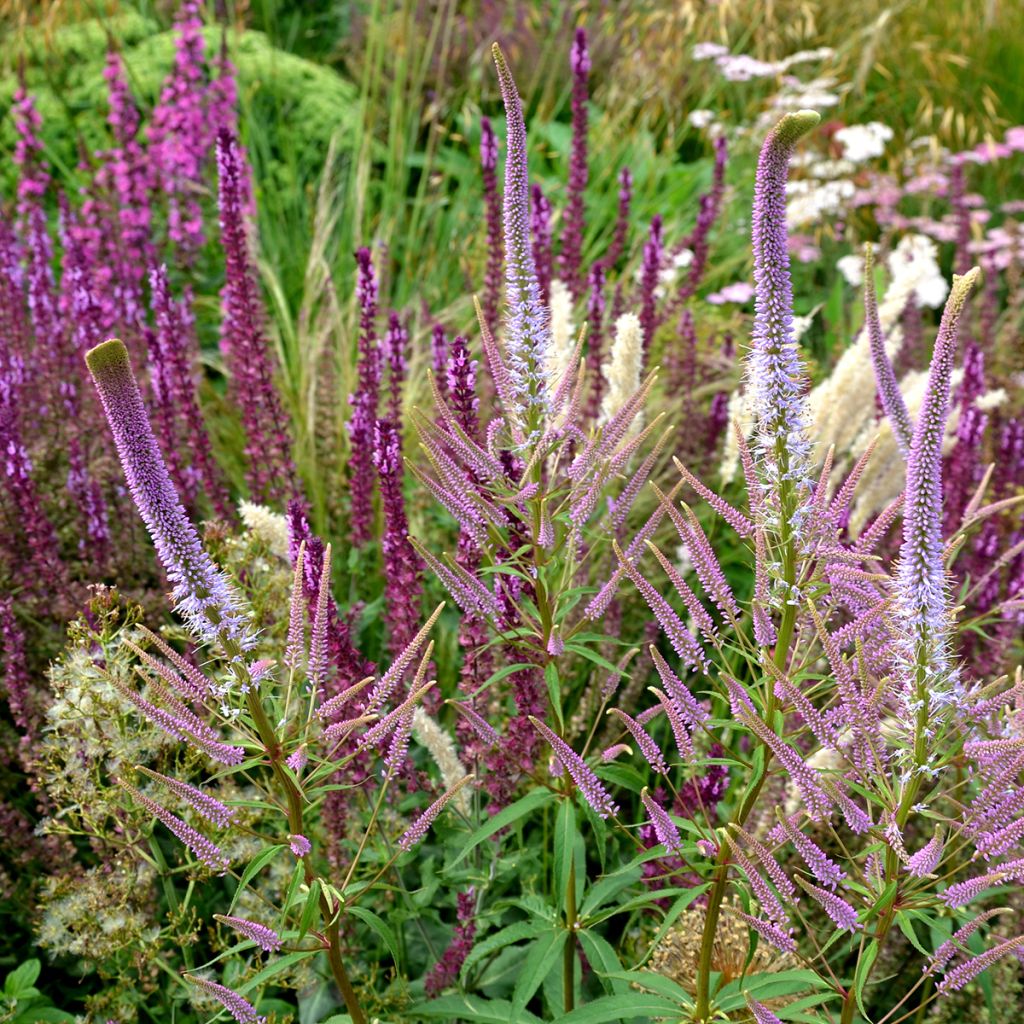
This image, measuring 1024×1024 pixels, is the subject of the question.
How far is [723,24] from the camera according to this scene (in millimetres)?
10141

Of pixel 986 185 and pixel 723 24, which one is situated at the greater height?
pixel 723 24

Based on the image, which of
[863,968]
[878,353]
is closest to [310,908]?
[863,968]

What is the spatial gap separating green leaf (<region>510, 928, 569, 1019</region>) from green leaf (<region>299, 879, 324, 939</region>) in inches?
19.9

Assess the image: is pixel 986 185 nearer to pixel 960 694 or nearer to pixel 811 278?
pixel 811 278

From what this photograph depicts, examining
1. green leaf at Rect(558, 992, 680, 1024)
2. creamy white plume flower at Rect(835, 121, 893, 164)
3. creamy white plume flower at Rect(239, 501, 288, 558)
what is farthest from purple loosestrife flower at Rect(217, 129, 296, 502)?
creamy white plume flower at Rect(835, 121, 893, 164)

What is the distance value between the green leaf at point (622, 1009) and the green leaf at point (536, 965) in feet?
0.38

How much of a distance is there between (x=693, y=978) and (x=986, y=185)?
330 inches

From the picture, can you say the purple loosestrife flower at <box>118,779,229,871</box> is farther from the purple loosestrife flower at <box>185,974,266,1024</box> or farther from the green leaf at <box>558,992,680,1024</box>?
the green leaf at <box>558,992,680,1024</box>

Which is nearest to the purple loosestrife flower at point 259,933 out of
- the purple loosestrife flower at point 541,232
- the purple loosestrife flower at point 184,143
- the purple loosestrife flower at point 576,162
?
the purple loosestrife flower at point 541,232

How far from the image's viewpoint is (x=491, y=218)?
4191 mm

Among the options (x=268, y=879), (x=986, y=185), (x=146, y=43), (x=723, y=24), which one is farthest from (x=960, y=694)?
(x=723, y=24)

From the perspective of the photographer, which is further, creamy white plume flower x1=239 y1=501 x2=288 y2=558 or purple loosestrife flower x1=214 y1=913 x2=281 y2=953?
creamy white plume flower x1=239 y1=501 x2=288 y2=558

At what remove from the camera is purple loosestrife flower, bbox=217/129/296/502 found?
12.0ft

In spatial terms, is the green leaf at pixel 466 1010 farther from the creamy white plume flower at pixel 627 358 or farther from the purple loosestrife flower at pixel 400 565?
the creamy white plume flower at pixel 627 358
